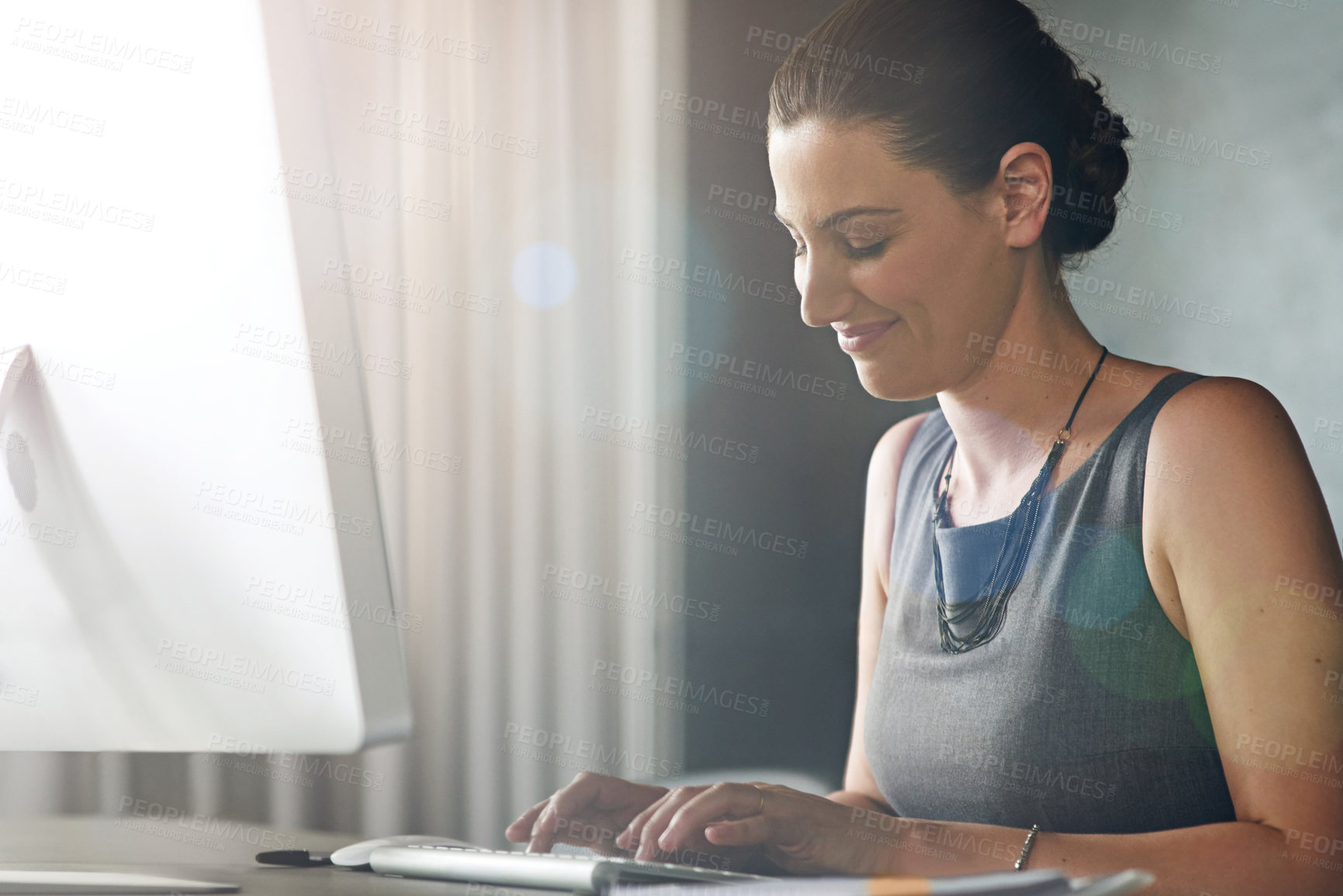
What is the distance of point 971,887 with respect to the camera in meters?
0.27

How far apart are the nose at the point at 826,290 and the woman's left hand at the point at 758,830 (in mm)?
531

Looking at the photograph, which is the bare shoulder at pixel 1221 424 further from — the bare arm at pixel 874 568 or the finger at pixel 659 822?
the finger at pixel 659 822

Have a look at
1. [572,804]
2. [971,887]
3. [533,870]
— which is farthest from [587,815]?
[971,887]

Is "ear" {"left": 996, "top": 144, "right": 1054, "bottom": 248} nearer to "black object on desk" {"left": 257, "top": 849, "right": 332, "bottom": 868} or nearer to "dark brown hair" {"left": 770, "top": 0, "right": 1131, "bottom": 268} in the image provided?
"dark brown hair" {"left": 770, "top": 0, "right": 1131, "bottom": 268}

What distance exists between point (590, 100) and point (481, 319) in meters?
0.49

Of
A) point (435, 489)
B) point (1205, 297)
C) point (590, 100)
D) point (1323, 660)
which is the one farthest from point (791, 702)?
point (590, 100)

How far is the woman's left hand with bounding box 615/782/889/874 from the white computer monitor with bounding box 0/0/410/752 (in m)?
0.23

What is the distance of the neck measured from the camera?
34.5 inches

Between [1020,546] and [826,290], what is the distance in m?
0.33

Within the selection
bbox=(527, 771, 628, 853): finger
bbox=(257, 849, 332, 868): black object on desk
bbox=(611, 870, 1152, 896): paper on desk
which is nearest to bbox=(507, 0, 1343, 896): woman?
bbox=(527, 771, 628, 853): finger

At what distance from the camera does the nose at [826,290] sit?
3.19ft

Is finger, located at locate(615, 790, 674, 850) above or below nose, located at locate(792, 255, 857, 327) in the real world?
below

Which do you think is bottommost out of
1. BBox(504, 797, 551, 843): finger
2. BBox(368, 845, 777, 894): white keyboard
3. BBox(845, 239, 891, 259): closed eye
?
BBox(504, 797, 551, 843): finger

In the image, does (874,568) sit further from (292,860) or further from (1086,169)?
(292,860)
